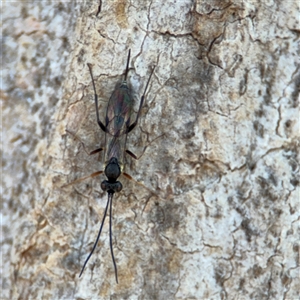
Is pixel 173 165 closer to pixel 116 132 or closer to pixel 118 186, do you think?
pixel 118 186

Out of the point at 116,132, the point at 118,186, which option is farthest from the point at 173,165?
the point at 116,132

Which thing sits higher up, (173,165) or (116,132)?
(116,132)

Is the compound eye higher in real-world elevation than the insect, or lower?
lower

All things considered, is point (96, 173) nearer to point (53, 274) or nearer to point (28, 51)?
point (53, 274)

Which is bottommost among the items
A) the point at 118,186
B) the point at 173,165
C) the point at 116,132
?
the point at 118,186
